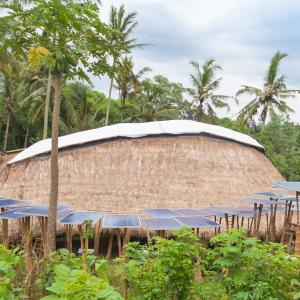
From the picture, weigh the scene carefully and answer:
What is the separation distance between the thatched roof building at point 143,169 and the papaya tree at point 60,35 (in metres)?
4.74

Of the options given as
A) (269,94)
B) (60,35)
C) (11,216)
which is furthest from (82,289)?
(269,94)

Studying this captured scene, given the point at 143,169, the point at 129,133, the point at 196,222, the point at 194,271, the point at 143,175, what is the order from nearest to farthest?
the point at 194,271 → the point at 196,222 → the point at 143,175 → the point at 143,169 → the point at 129,133

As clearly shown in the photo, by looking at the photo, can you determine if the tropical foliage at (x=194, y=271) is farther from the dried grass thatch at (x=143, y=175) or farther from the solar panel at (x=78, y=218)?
the dried grass thatch at (x=143, y=175)

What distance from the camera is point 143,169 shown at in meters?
13.1

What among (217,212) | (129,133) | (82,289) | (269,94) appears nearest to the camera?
(82,289)

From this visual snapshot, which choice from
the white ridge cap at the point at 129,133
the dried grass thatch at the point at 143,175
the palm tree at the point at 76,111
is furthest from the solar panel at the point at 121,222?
the palm tree at the point at 76,111

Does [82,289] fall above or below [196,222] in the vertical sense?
above

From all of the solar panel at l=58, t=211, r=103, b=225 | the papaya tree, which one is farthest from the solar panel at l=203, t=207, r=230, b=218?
the papaya tree

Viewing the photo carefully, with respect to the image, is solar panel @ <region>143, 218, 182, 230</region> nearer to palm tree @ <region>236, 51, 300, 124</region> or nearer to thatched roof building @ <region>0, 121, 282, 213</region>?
thatched roof building @ <region>0, 121, 282, 213</region>

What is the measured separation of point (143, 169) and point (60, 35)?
685 centimetres

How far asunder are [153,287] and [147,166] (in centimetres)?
950

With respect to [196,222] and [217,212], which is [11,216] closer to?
[196,222]

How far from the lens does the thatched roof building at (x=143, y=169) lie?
478 inches

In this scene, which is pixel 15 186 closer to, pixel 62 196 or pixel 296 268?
pixel 62 196
